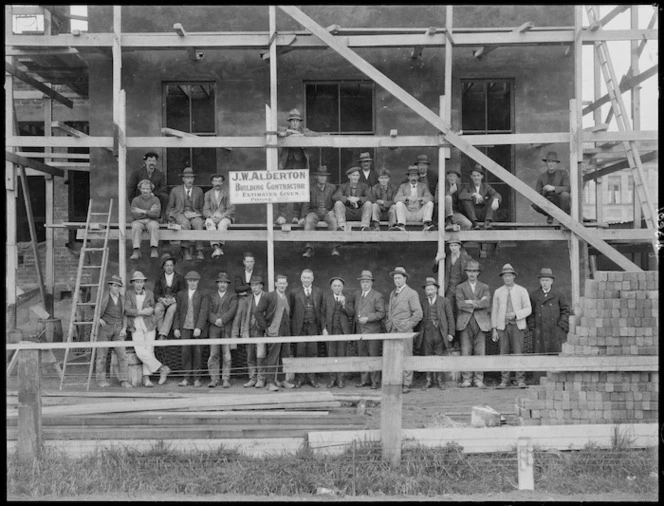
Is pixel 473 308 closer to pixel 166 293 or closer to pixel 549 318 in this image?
pixel 549 318

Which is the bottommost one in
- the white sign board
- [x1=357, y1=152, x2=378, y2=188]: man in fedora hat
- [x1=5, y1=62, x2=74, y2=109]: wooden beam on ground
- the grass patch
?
the grass patch

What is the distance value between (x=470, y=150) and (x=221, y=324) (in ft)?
16.0

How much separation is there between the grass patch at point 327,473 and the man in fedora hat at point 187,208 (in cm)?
640

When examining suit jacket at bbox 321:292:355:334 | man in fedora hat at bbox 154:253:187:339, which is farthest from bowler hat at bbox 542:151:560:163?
man in fedora hat at bbox 154:253:187:339

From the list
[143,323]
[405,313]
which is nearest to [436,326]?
[405,313]

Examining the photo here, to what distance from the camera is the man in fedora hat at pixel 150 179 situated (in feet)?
43.5

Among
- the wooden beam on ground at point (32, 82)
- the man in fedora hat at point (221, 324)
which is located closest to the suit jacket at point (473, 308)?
the man in fedora hat at point (221, 324)

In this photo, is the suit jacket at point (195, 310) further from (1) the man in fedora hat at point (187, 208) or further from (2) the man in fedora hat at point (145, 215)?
(1) the man in fedora hat at point (187, 208)

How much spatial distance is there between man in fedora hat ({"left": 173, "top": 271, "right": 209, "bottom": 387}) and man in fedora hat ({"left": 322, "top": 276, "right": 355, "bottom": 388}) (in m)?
1.89

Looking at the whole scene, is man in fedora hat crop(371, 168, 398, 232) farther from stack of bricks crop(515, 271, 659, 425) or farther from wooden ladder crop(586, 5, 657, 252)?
stack of bricks crop(515, 271, 659, 425)

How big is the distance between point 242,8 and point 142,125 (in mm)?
2863

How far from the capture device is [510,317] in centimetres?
1198

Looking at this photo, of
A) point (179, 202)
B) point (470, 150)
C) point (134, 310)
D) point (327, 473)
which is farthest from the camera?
point (179, 202)

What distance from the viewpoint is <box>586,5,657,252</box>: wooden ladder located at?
12.6m
